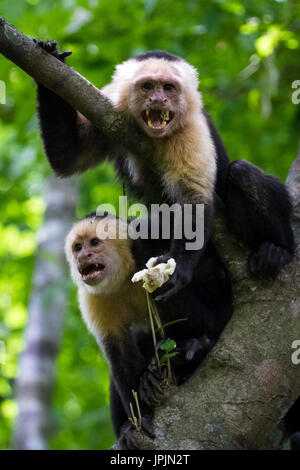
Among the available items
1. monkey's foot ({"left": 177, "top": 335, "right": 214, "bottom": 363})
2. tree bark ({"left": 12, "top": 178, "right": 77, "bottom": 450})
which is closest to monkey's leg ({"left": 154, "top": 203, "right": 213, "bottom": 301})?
monkey's foot ({"left": 177, "top": 335, "right": 214, "bottom": 363})

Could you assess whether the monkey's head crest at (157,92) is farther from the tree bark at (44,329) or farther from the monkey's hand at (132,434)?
the tree bark at (44,329)

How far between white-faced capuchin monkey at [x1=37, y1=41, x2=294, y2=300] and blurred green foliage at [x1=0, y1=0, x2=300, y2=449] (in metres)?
0.81

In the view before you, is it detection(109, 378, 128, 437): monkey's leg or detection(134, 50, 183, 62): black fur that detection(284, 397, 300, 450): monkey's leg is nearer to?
detection(109, 378, 128, 437): monkey's leg

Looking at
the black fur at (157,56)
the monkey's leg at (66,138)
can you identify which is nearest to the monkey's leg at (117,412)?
the monkey's leg at (66,138)

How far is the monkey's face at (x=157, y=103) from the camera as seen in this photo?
3.60m

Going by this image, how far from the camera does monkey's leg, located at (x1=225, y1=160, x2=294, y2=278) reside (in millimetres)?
3443

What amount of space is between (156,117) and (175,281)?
42.7 inches

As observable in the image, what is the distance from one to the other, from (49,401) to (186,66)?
4098 mm

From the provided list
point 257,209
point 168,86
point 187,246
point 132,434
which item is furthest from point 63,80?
point 132,434

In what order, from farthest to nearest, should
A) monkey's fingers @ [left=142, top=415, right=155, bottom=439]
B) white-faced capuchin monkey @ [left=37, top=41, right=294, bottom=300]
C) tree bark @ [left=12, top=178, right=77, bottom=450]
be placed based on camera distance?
tree bark @ [left=12, top=178, right=77, bottom=450] → white-faced capuchin monkey @ [left=37, top=41, right=294, bottom=300] → monkey's fingers @ [left=142, top=415, right=155, bottom=439]

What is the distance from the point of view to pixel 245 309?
10.0ft

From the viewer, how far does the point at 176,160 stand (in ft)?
11.7

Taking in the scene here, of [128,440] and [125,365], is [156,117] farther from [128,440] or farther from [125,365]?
[128,440]
